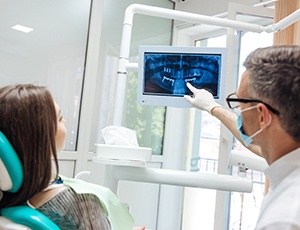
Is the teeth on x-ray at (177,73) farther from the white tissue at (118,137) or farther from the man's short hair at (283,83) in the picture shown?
the man's short hair at (283,83)

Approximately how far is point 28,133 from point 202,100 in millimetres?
915

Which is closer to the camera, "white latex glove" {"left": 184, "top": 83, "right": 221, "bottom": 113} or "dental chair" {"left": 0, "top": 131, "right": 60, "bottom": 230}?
"dental chair" {"left": 0, "top": 131, "right": 60, "bottom": 230}

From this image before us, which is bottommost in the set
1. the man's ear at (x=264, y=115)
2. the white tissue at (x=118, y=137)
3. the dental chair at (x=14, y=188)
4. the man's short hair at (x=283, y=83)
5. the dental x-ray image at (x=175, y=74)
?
the dental chair at (x=14, y=188)

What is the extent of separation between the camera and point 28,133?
3.22 ft

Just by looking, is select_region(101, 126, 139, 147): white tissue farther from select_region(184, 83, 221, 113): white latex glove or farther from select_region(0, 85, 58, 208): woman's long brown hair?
select_region(0, 85, 58, 208): woman's long brown hair

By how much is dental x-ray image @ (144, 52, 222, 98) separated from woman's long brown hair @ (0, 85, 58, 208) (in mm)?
779

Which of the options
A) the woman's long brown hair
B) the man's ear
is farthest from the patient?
the man's ear

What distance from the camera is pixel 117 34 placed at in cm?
266

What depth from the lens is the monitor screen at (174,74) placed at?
66.2 inches

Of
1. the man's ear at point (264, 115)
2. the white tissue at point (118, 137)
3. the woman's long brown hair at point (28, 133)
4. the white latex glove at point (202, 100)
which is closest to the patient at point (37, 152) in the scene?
the woman's long brown hair at point (28, 133)

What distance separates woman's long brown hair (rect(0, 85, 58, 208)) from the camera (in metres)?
0.97

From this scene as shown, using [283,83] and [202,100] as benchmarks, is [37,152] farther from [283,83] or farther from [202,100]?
[202,100]

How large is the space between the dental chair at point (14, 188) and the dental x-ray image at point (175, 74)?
0.92 meters

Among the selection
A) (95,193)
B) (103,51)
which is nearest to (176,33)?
(103,51)
